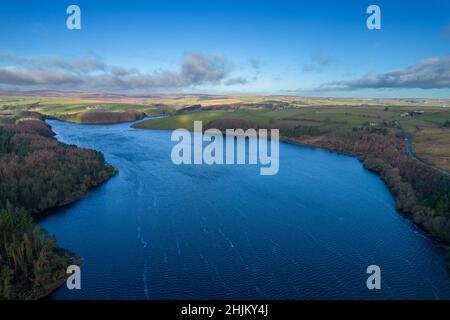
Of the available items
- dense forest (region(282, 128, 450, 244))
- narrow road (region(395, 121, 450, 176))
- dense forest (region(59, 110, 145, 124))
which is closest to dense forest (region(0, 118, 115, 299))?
dense forest (region(282, 128, 450, 244))

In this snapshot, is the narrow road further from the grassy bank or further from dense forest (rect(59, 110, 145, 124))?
dense forest (rect(59, 110, 145, 124))

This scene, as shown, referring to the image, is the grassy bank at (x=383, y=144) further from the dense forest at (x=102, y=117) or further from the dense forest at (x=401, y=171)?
the dense forest at (x=102, y=117)

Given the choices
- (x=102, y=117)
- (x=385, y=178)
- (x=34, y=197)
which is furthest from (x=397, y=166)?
(x=102, y=117)

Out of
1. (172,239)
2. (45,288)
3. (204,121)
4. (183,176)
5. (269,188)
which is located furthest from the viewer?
(204,121)

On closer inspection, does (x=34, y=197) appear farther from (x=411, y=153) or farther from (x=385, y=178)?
(x=411, y=153)

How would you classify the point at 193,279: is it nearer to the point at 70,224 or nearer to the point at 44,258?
the point at 44,258
